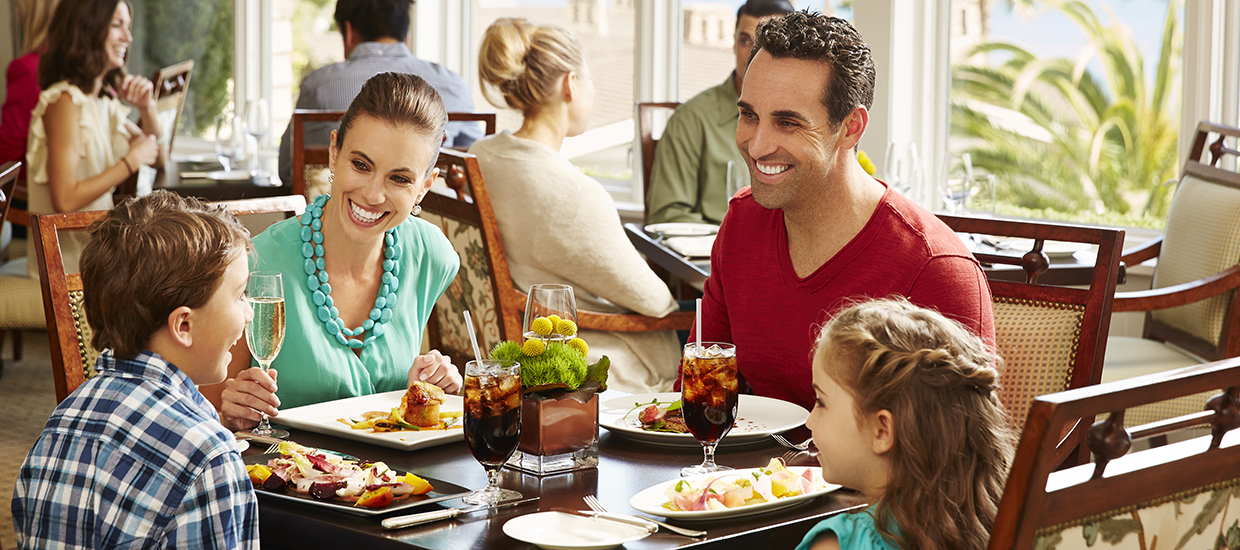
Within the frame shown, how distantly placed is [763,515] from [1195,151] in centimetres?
253

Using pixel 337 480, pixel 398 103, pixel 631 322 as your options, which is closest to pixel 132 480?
pixel 337 480

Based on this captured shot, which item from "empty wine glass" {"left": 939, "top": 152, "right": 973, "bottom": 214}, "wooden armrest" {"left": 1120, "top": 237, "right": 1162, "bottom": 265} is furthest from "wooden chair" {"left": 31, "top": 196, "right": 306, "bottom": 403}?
"wooden armrest" {"left": 1120, "top": 237, "right": 1162, "bottom": 265}

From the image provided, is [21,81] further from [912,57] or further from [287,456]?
[287,456]

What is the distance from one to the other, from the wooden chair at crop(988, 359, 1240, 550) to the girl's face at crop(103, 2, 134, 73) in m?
4.11

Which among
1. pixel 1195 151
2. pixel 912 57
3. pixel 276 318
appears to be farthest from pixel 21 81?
pixel 1195 151

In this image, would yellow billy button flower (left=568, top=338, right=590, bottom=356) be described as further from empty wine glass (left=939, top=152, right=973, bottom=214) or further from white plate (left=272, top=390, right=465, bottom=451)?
empty wine glass (left=939, top=152, right=973, bottom=214)

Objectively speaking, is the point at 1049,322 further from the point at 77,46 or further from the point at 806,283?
the point at 77,46

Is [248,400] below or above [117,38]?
below

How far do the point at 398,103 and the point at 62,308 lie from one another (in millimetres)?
615

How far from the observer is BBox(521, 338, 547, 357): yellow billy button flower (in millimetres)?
1384

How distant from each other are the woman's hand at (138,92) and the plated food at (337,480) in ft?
11.4

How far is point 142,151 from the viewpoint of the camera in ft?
13.8

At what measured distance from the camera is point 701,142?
3.99 meters

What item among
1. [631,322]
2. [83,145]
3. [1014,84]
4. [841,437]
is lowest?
[631,322]
